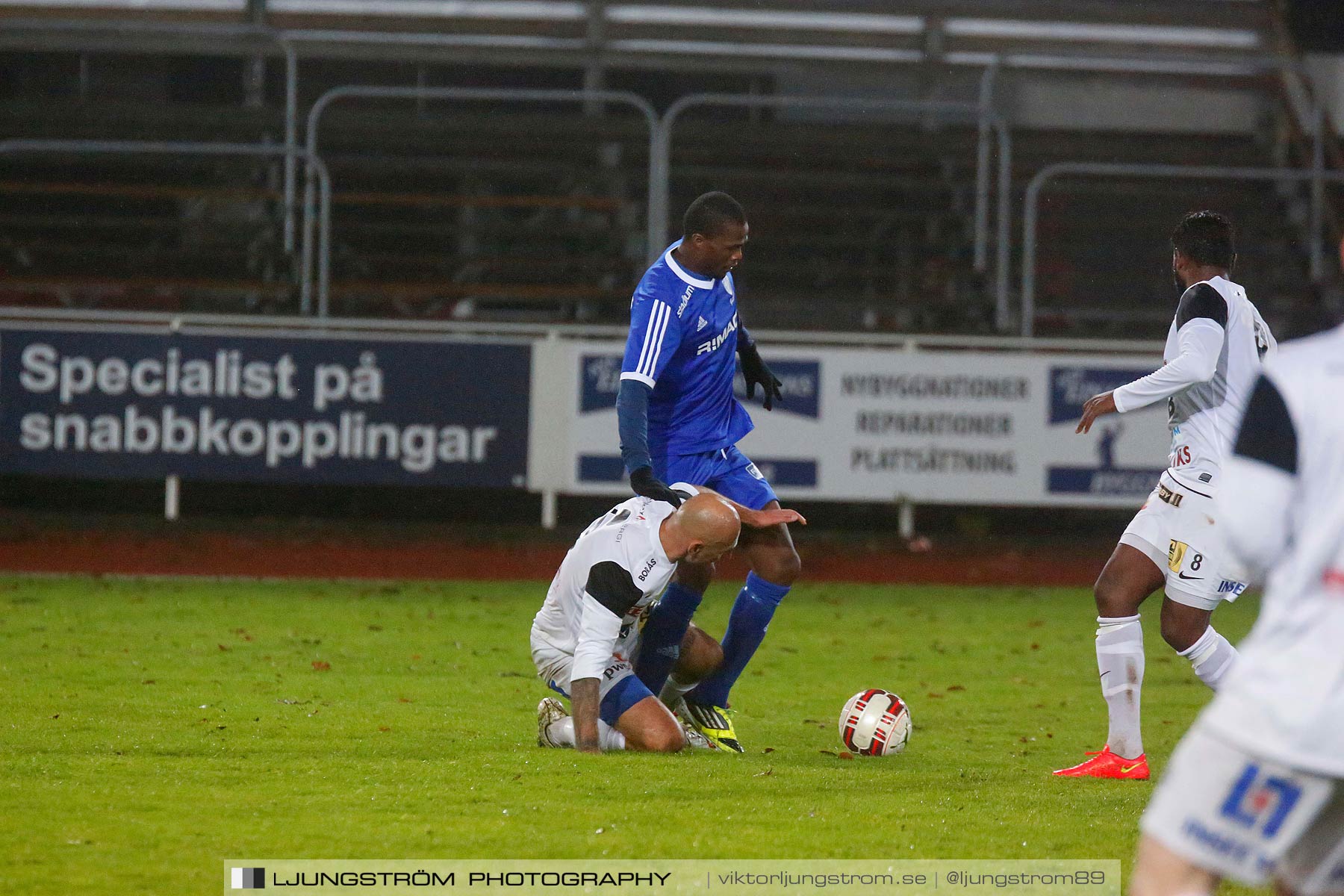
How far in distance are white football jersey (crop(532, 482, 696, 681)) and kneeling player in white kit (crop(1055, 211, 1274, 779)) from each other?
1.64 meters

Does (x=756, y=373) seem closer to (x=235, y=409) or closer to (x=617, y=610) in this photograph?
(x=617, y=610)

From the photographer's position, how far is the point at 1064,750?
6.95 meters

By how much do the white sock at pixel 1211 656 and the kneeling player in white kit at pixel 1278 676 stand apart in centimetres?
365

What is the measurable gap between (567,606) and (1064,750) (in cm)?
217

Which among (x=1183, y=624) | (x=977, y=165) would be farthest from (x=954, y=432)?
(x=1183, y=624)

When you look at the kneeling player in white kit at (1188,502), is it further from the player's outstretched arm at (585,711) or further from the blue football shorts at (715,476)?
the player's outstretched arm at (585,711)

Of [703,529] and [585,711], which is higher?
[703,529]

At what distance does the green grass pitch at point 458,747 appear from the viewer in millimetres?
4695

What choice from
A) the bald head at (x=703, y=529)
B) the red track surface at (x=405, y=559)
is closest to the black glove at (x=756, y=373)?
the bald head at (x=703, y=529)

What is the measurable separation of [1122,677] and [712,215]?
Answer: 2.35 metres

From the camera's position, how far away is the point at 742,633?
22.3ft

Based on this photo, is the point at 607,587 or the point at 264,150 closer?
the point at 607,587

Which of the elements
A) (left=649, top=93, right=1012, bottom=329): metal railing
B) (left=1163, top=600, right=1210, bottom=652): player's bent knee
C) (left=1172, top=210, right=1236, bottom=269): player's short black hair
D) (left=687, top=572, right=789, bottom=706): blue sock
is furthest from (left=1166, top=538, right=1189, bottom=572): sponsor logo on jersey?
(left=649, top=93, right=1012, bottom=329): metal railing

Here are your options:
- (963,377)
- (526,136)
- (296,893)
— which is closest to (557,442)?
(963,377)
